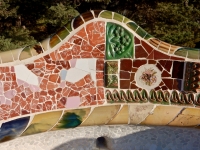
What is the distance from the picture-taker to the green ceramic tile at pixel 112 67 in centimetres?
272

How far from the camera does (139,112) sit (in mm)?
2836

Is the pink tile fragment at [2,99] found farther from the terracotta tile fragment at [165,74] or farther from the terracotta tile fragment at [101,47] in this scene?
the terracotta tile fragment at [165,74]

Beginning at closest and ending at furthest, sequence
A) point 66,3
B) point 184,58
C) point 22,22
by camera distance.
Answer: point 184,58, point 66,3, point 22,22

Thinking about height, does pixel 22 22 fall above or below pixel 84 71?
above

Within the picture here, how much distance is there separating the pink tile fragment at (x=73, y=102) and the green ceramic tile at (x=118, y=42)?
47 cm

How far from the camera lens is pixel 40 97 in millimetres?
Result: 2738

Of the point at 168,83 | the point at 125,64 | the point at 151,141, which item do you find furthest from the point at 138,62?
the point at 151,141

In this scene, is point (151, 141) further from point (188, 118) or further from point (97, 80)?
point (97, 80)

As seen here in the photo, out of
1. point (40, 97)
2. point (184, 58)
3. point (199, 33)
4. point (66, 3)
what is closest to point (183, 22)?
point (199, 33)

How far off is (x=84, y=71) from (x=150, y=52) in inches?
24.1

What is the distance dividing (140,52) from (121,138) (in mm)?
882

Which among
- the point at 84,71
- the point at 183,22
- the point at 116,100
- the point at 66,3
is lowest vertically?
the point at 116,100

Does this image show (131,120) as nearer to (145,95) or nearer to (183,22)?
(145,95)

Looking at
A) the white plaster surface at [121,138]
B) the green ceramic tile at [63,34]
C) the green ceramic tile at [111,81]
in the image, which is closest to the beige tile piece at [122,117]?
the white plaster surface at [121,138]
